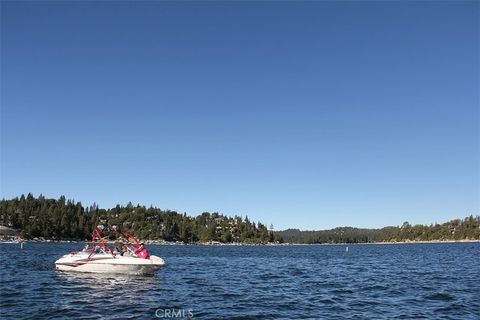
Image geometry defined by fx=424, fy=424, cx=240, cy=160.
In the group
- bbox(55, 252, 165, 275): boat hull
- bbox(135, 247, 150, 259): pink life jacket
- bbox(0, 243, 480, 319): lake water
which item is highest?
bbox(135, 247, 150, 259): pink life jacket

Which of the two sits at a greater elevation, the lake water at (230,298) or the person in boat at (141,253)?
the person in boat at (141,253)

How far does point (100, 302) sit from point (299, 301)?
13.6 meters

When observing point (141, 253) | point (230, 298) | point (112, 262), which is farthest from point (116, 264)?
point (230, 298)

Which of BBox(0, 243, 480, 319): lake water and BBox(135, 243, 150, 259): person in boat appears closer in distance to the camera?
BBox(0, 243, 480, 319): lake water

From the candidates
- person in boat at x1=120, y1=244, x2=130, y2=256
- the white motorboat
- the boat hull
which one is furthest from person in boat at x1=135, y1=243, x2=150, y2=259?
person in boat at x1=120, y1=244, x2=130, y2=256

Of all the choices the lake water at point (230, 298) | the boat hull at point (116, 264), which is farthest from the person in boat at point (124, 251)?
the lake water at point (230, 298)

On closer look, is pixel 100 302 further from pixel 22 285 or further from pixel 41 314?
pixel 22 285

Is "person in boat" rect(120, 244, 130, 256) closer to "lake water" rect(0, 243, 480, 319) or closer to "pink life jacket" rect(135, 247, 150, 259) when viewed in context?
"pink life jacket" rect(135, 247, 150, 259)

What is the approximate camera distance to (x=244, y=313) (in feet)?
82.9

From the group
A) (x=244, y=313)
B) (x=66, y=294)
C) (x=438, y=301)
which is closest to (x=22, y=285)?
(x=66, y=294)

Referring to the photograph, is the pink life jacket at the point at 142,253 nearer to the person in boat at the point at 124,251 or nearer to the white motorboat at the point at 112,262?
the white motorboat at the point at 112,262

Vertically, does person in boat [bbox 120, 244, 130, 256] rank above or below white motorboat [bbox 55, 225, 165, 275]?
above

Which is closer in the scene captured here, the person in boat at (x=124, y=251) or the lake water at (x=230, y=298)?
the lake water at (x=230, y=298)

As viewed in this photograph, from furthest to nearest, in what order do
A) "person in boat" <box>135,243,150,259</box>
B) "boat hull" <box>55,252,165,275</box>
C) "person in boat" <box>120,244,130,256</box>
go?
"person in boat" <box>120,244,130,256</box>
"person in boat" <box>135,243,150,259</box>
"boat hull" <box>55,252,165,275</box>
